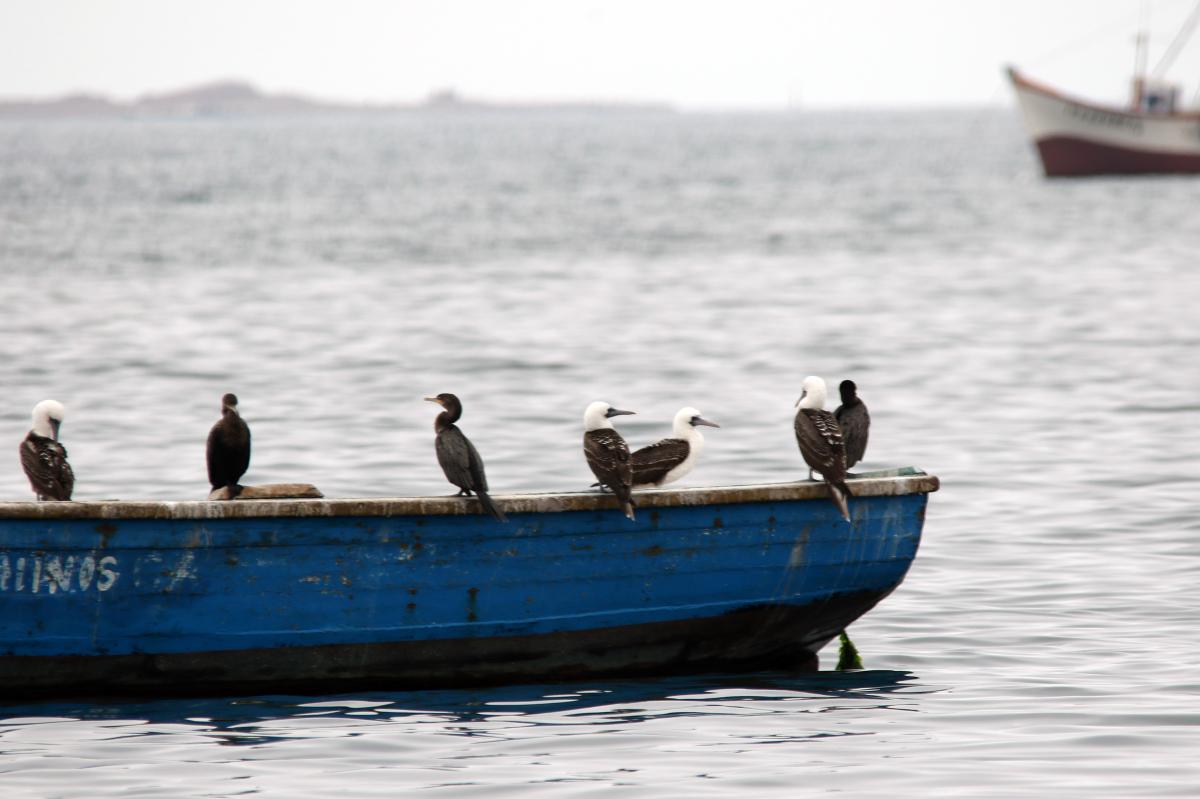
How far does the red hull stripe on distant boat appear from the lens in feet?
228

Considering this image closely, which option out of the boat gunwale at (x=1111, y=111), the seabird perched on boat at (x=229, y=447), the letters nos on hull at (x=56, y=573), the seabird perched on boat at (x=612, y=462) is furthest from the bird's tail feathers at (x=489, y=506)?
the boat gunwale at (x=1111, y=111)

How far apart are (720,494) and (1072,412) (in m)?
12.5

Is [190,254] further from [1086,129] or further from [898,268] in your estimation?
[1086,129]

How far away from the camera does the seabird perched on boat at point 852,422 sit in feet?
36.6

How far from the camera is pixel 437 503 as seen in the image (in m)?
10.0

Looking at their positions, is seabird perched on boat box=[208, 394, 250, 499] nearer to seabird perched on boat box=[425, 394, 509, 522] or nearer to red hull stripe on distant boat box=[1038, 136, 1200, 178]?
seabird perched on boat box=[425, 394, 509, 522]

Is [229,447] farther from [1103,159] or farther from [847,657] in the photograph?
[1103,159]

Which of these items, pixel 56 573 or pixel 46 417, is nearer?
pixel 56 573

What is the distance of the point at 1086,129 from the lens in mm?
70250

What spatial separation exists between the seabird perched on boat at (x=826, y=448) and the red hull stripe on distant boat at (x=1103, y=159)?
205 feet

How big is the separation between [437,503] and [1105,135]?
64012mm

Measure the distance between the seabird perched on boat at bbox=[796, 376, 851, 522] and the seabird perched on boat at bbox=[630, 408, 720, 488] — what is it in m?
0.59

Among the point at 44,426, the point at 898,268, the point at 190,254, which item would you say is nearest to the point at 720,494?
the point at 44,426

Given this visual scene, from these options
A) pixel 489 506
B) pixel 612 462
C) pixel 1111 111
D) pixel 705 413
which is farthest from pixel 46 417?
pixel 1111 111
